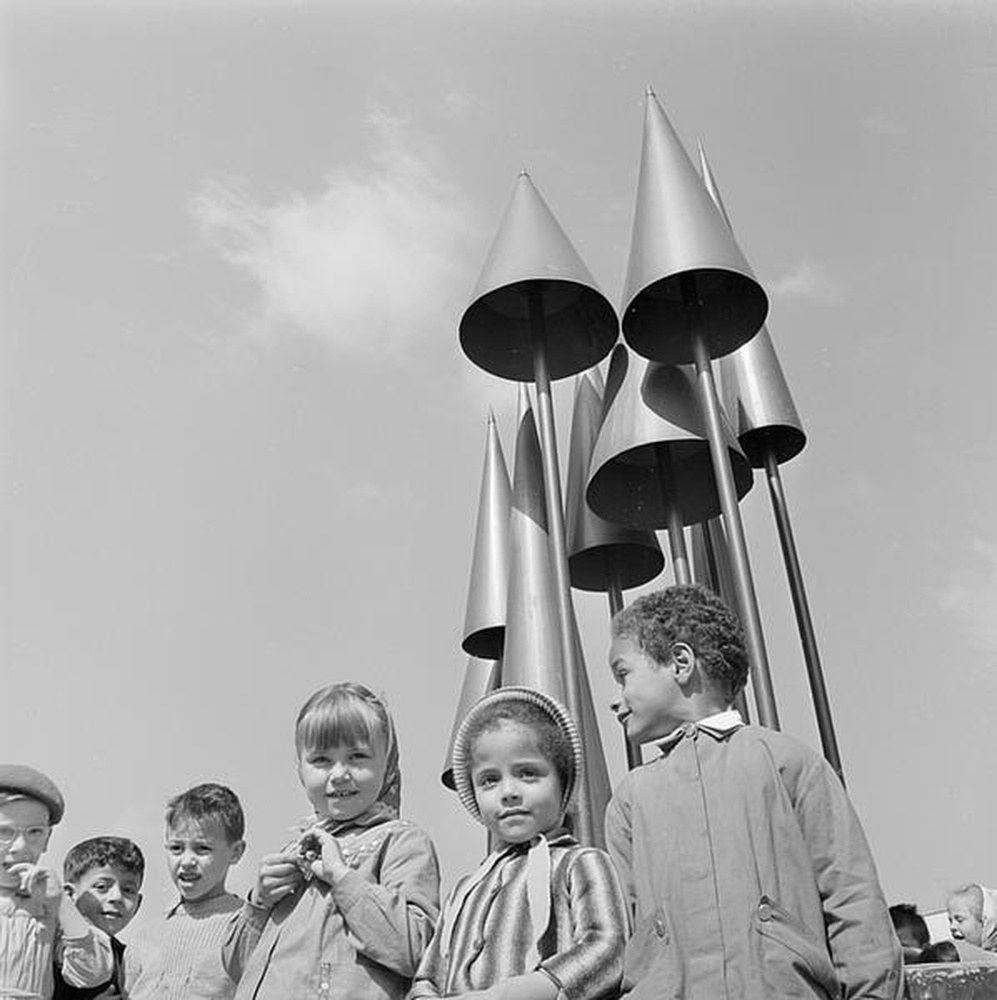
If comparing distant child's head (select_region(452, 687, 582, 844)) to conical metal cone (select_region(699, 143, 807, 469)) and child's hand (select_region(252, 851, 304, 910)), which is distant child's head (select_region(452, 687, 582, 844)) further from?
conical metal cone (select_region(699, 143, 807, 469))

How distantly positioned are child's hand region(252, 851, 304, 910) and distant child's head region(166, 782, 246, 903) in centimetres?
66

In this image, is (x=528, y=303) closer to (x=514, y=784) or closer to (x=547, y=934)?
(x=514, y=784)

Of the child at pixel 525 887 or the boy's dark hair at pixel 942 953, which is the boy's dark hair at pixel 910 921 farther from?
the child at pixel 525 887

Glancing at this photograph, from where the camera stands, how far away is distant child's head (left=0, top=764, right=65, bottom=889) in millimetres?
3270

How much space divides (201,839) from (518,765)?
48.1 inches

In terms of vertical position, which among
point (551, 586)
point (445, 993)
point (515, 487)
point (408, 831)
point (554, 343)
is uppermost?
point (554, 343)

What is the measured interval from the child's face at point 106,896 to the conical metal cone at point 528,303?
142 inches

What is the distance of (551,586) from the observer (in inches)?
253

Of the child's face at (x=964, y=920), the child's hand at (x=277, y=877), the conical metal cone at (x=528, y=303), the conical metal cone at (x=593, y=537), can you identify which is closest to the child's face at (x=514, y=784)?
the child's hand at (x=277, y=877)

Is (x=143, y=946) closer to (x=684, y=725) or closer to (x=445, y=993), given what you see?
(x=445, y=993)

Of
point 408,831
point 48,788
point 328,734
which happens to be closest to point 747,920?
point 408,831

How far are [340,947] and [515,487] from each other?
4330 millimetres

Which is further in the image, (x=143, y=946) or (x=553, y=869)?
(x=143, y=946)

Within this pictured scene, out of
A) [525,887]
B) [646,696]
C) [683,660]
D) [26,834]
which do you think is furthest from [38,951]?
[683,660]
